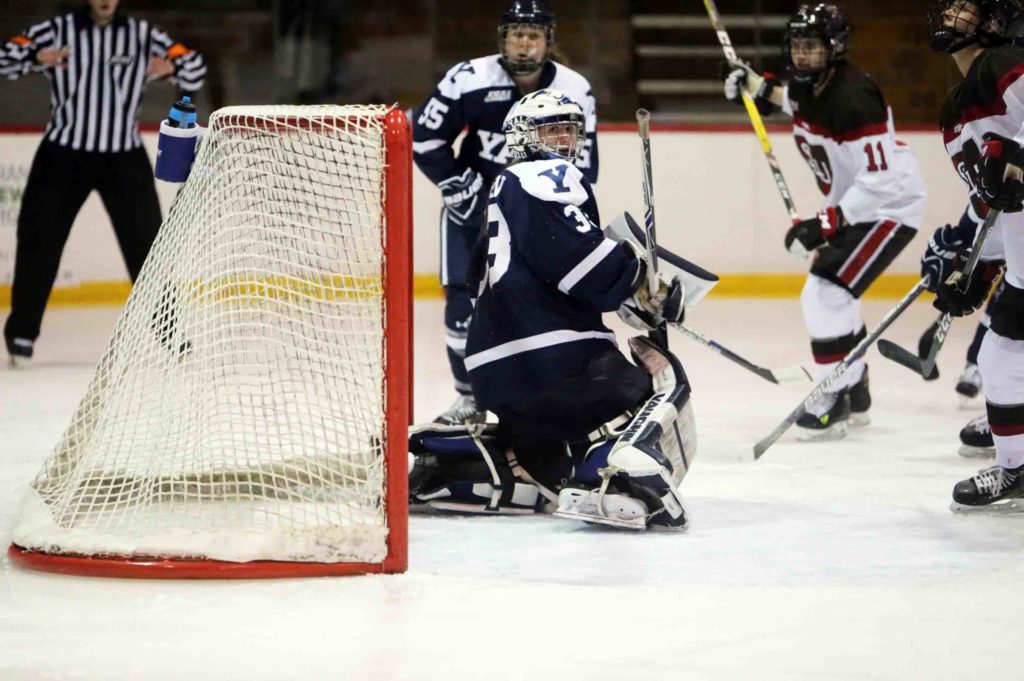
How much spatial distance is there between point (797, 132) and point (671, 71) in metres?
3.71

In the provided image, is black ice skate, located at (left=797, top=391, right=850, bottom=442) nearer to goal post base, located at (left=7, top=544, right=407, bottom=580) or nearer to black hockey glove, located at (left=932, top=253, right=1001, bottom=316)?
black hockey glove, located at (left=932, top=253, right=1001, bottom=316)

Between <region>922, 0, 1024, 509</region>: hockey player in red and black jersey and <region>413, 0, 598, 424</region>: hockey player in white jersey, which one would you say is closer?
<region>922, 0, 1024, 509</region>: hockey player in red and black jersey

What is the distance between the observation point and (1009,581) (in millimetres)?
2879

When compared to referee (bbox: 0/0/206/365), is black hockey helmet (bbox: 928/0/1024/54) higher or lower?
higher

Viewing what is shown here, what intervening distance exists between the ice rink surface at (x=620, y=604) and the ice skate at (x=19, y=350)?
191 centimetres

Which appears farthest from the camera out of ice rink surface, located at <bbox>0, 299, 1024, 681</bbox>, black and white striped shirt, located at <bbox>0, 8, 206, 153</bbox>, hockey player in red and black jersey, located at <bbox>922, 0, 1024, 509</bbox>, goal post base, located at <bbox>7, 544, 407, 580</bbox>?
black and white striped shirt, located at <bbox>0, 8, 206, 153</bbox>

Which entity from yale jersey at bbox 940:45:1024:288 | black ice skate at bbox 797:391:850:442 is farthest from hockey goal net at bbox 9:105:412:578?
black ice skate at bbox 797:391:850:442

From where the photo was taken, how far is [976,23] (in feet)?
11.2

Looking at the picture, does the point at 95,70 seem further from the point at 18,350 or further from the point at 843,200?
the point at 843,200

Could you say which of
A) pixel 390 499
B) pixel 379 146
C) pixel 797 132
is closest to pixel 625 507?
pixel 390 499

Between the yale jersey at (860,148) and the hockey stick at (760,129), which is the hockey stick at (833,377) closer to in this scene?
the yale jersey at (860,148)

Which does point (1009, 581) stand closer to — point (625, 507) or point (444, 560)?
point (625, 507)

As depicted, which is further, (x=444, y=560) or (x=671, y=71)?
(x=671, y=71)

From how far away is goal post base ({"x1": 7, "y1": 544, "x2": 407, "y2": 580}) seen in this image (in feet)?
9.26
